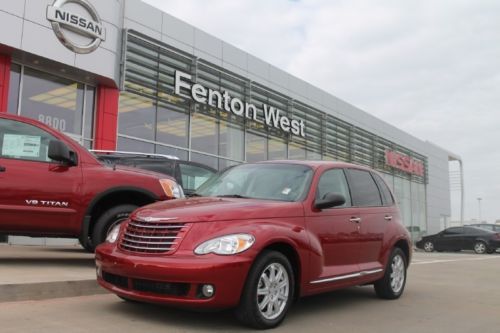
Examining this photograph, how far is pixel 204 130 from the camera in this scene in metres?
20.6

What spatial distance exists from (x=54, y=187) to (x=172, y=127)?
12341mm

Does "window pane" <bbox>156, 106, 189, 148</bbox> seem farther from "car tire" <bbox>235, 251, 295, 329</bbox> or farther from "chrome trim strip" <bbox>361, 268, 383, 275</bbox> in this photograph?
"car tire" <bbox>235, 251, 295, 329</bbox>

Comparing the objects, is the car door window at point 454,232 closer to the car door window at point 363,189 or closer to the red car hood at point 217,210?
the car door window at point 363,189

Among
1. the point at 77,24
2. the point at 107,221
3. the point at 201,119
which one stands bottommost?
the point at 107,221

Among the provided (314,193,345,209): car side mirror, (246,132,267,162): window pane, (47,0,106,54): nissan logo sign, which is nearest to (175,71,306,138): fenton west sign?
(246,132,267,162): window pane

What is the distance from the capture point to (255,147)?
23719mm

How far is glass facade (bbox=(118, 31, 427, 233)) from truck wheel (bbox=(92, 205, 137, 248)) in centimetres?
987

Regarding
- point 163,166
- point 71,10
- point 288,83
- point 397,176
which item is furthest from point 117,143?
point 397,176

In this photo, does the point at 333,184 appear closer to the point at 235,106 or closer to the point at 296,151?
the point at 235,106

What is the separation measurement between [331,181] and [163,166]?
460 cm

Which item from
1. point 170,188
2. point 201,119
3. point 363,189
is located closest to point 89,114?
point 201,119

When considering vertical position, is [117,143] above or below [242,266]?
above

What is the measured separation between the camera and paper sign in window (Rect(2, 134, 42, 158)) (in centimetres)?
694

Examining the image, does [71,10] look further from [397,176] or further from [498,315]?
[397,176]
